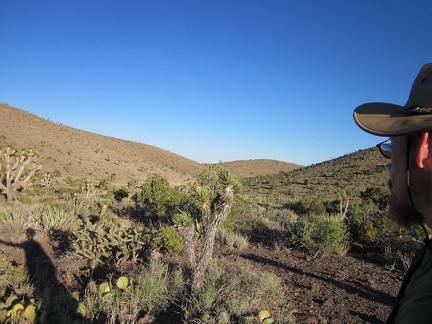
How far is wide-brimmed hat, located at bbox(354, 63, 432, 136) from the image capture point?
113 centimetres

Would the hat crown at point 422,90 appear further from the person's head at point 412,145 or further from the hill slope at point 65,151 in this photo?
the hill slope at point 65,151

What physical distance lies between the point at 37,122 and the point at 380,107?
58.2 m

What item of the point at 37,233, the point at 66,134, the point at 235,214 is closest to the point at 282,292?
the point at 235,214

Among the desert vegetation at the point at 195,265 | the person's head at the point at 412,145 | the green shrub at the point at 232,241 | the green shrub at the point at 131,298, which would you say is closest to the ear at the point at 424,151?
the person's head at the point at 412,145

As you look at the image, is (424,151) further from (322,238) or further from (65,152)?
(65,152)

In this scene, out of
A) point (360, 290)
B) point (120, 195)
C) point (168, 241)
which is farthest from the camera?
point (120, 195)

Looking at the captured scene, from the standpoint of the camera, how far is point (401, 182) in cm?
125

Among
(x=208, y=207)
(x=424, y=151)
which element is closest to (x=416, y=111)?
(x=424, y=151)

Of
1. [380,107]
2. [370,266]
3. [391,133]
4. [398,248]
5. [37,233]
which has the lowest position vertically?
[37,233]

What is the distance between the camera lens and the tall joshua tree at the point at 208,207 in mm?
5414

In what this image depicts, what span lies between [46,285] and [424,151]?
22.2 ft

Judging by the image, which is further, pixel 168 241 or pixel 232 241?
pixel 232 241

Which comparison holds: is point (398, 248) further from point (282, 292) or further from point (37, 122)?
point (37, 122)

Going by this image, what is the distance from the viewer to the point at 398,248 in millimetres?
9086
